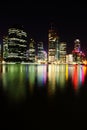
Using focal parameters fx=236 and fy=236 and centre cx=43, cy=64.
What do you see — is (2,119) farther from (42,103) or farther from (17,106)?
(42,103)

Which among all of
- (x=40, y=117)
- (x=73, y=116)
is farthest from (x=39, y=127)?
(x=73, y=116)

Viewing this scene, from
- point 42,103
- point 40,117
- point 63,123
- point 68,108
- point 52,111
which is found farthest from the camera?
point 42,103

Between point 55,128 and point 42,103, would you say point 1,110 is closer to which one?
point 42,103

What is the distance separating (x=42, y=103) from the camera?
16016mm

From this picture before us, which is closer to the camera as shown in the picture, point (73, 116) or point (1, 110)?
point (73, 116)

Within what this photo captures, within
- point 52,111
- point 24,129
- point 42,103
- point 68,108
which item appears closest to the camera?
point 24,129

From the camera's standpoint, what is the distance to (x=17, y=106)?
14.4 m

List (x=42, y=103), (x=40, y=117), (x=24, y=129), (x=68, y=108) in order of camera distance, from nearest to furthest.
A: (x=24, y=129) < (x=40, y=117) < (x=68, y=108) < (x=42, y=103)

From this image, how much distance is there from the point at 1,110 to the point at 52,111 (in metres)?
2.93

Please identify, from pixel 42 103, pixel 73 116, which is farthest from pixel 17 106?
pixel 73 116

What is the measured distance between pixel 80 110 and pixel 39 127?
416 centimetres

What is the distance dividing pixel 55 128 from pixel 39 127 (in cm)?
71

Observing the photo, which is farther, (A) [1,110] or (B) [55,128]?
(A) [1,110]

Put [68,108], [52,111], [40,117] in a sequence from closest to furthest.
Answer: [40,117] < [52,111] < [68,108]
